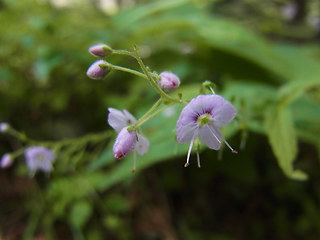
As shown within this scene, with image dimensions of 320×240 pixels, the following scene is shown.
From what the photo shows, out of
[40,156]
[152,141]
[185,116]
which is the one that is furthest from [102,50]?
[40,156]

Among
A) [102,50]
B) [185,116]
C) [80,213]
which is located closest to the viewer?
[185,116]

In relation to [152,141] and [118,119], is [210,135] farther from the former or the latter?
[152,141]

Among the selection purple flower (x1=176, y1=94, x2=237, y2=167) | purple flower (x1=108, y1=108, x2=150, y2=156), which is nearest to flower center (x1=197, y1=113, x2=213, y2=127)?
purple flower (x1=176, y1=94, x2=237, y2=167)

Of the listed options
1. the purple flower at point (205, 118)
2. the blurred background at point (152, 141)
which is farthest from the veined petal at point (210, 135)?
the blurred background at point (152, 141)

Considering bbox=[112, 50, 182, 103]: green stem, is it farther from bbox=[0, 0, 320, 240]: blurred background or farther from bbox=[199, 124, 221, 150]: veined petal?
bbox=[0, 0, 320, 240]: blurred background

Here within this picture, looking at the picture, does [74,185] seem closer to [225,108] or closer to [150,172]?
[150,172]

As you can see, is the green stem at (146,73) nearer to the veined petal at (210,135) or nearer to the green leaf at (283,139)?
the veined petal at (210,135)

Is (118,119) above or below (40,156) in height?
above
